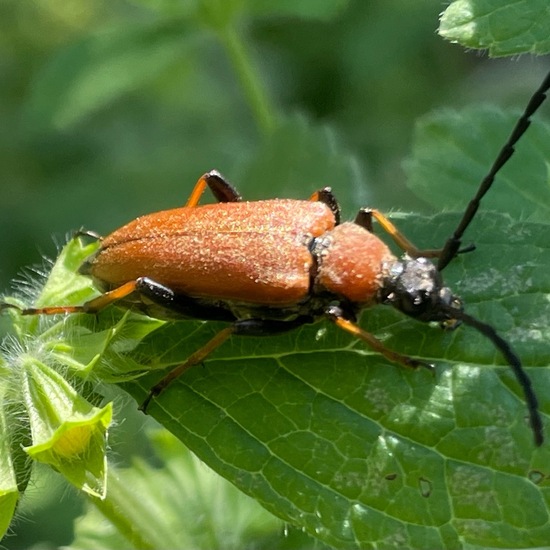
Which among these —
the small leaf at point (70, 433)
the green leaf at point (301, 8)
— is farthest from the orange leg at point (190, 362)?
the green leaf at point (301, 8)

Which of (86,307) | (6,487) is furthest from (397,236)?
(6,487)

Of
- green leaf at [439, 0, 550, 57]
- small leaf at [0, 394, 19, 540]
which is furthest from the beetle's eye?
small leaf at [0, 394, 19, 540]

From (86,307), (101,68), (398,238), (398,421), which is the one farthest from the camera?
(101,68)

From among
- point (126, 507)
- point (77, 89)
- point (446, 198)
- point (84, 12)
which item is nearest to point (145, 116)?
point (84, 12)

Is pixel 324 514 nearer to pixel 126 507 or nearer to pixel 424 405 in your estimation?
pixel 424 405

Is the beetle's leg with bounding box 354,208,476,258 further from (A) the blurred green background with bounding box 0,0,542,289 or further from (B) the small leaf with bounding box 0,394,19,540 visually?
(A) the blurred green background with bounding box 0,0,542,289

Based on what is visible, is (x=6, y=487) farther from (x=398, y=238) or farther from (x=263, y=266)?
(x=398, y=238)
